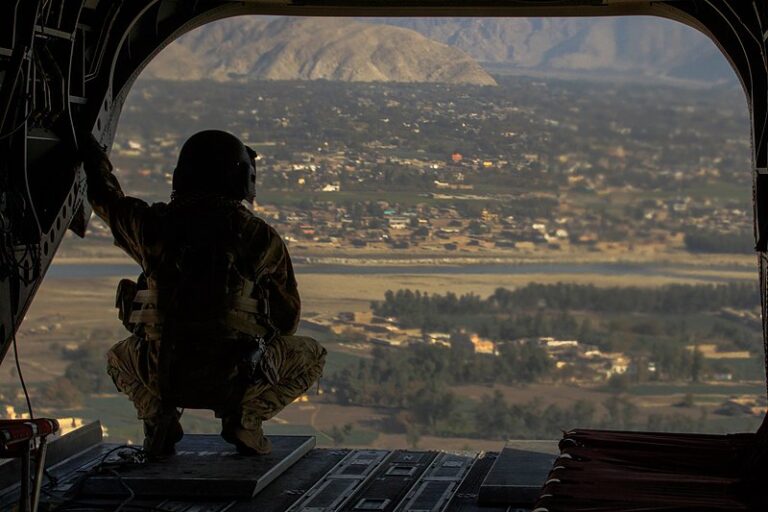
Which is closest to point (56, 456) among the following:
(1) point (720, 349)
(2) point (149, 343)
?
(2) point (149, 343)

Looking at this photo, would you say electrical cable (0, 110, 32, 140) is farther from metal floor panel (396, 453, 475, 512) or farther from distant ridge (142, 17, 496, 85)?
distant ridge (142, 17, 496, 85)

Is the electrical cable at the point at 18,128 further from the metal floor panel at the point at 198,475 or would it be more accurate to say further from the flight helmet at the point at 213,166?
the metal floor panel at the point at 198,475

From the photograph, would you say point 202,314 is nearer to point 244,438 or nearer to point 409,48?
point 244,438

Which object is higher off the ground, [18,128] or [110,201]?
[18,128]

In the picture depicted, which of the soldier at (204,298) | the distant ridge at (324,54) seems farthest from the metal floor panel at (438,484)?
the distant ridge at (324,54)

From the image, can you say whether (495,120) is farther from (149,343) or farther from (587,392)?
(149,343)

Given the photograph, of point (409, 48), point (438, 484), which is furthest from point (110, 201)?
point (409, 48)
